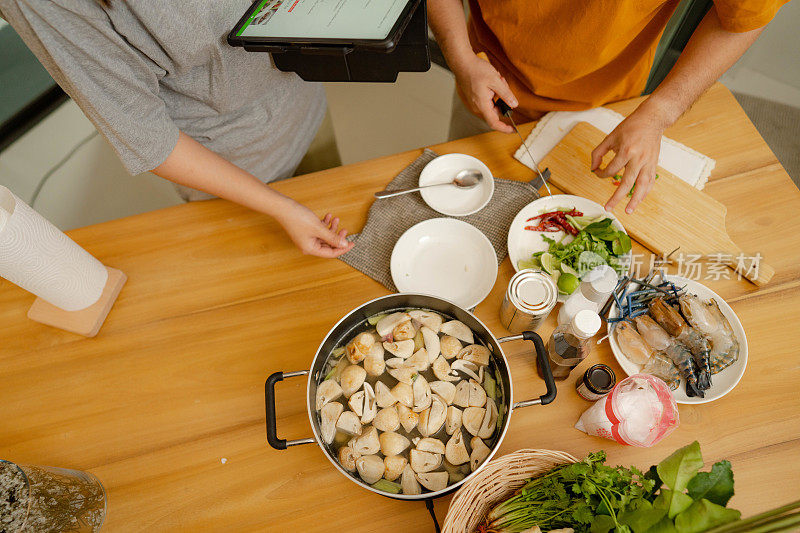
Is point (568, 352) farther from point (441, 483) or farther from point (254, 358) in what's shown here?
point (254, 358)

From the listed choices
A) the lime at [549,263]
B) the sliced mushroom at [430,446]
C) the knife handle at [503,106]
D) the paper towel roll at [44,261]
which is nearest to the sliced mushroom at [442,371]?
the sliced mushroom at [430,446]

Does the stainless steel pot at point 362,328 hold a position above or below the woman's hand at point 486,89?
below

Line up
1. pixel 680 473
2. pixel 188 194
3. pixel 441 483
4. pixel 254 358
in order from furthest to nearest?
pixel 188 194
pixel 254 358
pixel 441 483
pixel 680 473

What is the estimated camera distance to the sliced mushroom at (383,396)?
2.62 feet

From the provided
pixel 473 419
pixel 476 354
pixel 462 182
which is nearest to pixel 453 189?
pixel 462 182

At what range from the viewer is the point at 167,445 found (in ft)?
2.94

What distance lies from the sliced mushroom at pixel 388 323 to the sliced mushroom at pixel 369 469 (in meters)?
0.22

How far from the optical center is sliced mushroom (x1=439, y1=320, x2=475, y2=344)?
2.71 feet

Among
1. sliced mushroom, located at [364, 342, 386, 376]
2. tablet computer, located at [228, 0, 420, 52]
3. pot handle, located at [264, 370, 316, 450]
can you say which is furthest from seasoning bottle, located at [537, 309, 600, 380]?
tablet computer, located at [228, 0, 420, 52]

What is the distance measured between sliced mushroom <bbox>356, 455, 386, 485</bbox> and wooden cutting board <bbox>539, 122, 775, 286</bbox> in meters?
0.77

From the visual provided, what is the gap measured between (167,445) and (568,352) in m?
0.83

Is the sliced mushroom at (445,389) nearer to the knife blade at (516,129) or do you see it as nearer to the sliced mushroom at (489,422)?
the sliced mushroom at (489,422)

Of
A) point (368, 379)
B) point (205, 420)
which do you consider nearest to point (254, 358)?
point (205, 420)

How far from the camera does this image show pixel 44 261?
86 cm
